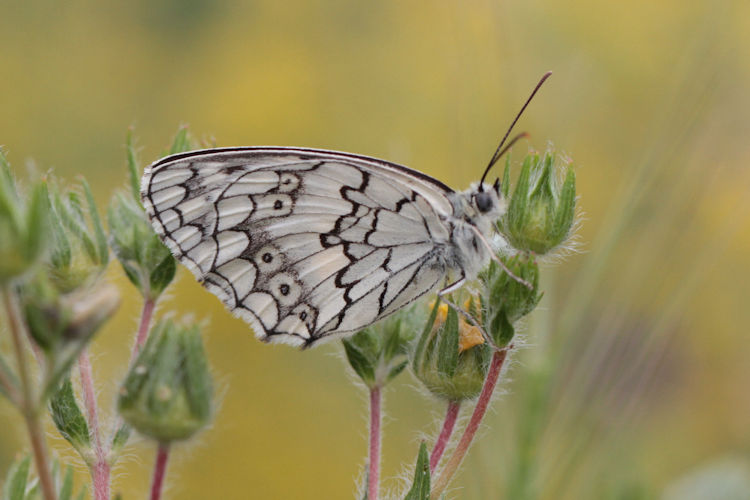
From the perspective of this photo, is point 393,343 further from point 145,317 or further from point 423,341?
point 145,317

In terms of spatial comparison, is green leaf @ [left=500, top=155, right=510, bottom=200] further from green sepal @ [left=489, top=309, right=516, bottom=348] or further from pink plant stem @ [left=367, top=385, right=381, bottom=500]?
pink plant stem @ [left=367, top=385, right=381, bottom=500]

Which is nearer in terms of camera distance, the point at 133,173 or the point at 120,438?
the point at 120,438

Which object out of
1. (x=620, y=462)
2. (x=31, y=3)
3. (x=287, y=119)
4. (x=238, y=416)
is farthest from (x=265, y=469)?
(x=31, y=3)

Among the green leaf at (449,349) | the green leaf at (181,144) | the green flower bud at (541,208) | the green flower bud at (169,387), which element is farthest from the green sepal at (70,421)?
the green flower bud at (541,208)

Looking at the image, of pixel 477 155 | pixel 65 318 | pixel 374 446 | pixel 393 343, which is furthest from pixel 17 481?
pixel 477 155

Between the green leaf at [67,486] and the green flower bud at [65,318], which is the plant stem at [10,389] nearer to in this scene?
the green flower bud at [65,318]

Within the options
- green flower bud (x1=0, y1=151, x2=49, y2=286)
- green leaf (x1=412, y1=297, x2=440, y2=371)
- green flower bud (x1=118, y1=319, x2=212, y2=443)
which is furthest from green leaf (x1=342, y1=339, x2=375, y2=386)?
green flower bud (x1=0, y1=151, x2=49, y2=286)
